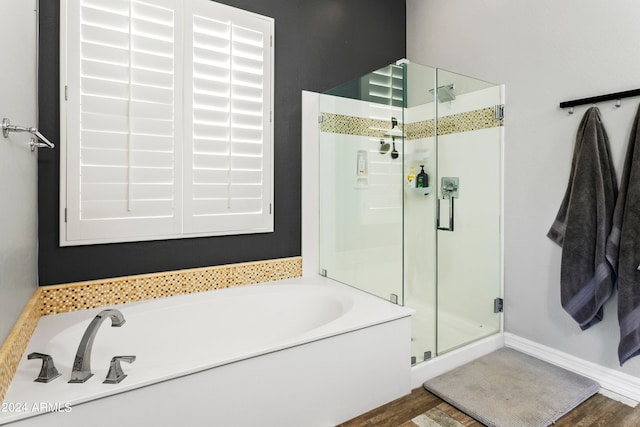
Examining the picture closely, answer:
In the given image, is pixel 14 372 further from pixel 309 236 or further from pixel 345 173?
pixel 345 173

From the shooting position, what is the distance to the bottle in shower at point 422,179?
2.49 m

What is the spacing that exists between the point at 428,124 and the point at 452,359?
1579 millimetres

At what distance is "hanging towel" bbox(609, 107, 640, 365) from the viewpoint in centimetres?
184

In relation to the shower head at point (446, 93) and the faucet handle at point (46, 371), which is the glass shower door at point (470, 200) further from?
the faucet handle at point (46, 371)

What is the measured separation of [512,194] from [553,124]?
1.74ft

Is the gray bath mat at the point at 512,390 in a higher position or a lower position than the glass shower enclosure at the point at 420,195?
lower

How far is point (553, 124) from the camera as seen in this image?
7.51 ft

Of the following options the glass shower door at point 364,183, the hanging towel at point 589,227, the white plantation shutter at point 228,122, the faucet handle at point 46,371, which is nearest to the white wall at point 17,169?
the faucet handle at point 46,371

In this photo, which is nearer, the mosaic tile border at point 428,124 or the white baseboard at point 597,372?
the white baseboard at point 597,372

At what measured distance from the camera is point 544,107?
2.34m

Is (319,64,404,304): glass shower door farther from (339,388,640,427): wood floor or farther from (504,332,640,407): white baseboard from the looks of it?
(504,332,640,407): white baseboard

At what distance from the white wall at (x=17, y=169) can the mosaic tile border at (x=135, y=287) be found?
0.24ft

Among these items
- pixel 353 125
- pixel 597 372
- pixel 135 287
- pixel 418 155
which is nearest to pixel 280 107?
pixel 353 125

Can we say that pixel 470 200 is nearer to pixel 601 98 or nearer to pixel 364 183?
pixel 364 183
